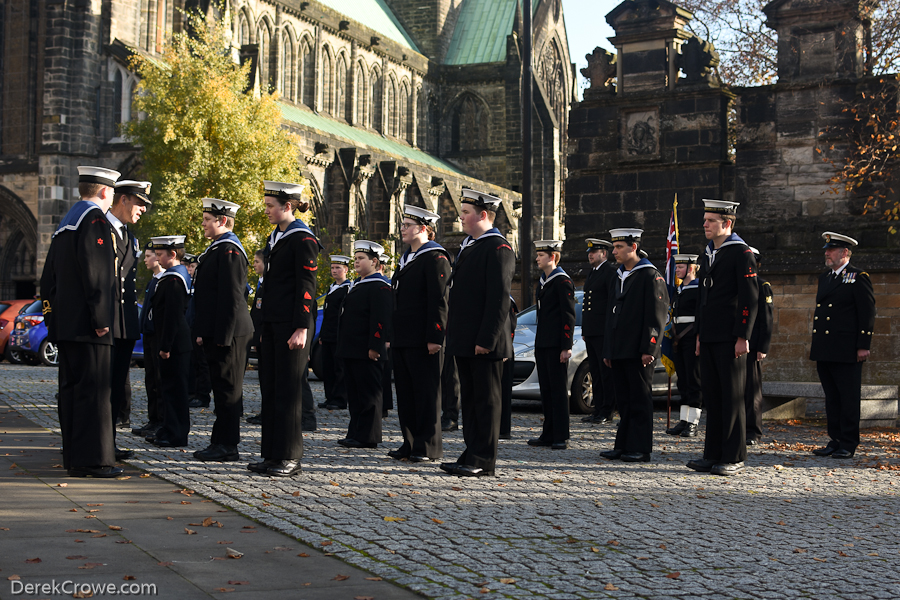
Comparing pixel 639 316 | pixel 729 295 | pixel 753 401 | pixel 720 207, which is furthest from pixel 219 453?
pixel 753 401

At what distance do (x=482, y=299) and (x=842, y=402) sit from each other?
13.8ft

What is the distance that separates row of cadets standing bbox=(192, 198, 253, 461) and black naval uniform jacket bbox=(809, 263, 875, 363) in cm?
545

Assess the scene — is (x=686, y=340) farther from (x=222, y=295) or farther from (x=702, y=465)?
(x=222, y=295)

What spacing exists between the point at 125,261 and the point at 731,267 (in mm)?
4818

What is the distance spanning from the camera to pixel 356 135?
166 feet

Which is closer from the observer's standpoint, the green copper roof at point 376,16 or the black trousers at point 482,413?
the black trousers at point 482,413

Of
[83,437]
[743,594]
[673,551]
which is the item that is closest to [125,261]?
[83,437]

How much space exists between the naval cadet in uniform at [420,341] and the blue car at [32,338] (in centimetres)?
1568

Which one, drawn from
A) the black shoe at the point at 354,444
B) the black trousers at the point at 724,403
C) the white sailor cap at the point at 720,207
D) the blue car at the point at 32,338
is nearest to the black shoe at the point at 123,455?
the black shoe at the point at 354,444

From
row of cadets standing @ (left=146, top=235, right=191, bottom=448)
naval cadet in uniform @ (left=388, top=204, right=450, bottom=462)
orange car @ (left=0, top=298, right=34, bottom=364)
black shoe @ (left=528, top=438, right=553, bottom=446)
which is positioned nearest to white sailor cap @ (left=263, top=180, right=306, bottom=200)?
naval cadet in uniform @ (left=388, top=204, right=450, bottom=462)

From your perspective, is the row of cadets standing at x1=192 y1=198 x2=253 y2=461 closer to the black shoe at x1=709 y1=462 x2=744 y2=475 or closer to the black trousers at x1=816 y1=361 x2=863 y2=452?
the black shoe at x1=709 y1=462 x2=744 y2=475

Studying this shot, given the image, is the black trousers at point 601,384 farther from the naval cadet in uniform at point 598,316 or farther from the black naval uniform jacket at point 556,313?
the black naval uniform jacket at point 556,313

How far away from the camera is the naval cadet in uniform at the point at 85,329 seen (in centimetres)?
748

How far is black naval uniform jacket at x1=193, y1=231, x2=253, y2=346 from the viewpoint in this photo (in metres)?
8.41
